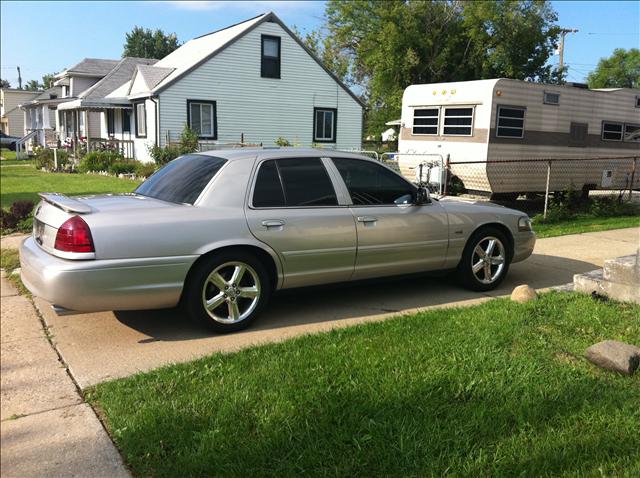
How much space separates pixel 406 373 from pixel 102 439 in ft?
6.18

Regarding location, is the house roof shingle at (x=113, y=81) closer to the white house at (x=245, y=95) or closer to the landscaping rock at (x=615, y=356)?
the white house at (x=245, y=95)

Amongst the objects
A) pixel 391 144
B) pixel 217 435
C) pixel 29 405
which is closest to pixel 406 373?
pixel 217 435

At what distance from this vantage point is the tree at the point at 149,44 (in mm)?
62312

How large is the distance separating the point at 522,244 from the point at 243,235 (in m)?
3.48

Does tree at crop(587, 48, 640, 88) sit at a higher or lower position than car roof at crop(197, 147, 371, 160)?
higher

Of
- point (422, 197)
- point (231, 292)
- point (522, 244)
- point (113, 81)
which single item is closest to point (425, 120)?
point (522, 244)

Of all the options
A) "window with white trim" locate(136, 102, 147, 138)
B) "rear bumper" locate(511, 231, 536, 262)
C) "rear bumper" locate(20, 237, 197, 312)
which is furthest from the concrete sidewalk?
"window with white trim" locate(136, 102, 147, 138)

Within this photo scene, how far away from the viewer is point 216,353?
14.2 ft

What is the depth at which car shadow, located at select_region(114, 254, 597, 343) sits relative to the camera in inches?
200

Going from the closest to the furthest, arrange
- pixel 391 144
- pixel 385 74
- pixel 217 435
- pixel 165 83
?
pixel 217 435 → pixel 165 83 → pixel 385 74 → pixel 391 144

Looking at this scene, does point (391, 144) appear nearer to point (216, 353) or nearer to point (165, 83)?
point (165, 83)

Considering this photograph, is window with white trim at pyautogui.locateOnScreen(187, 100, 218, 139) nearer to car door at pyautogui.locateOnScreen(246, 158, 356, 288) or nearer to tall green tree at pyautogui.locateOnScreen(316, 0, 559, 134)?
tall green tree at pyautogui.locateOnScreen(316, 0, 559, 134)

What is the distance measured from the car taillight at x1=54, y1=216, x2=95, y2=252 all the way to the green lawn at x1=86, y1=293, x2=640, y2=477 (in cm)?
108

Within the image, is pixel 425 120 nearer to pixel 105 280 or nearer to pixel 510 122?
pixel 510 122
